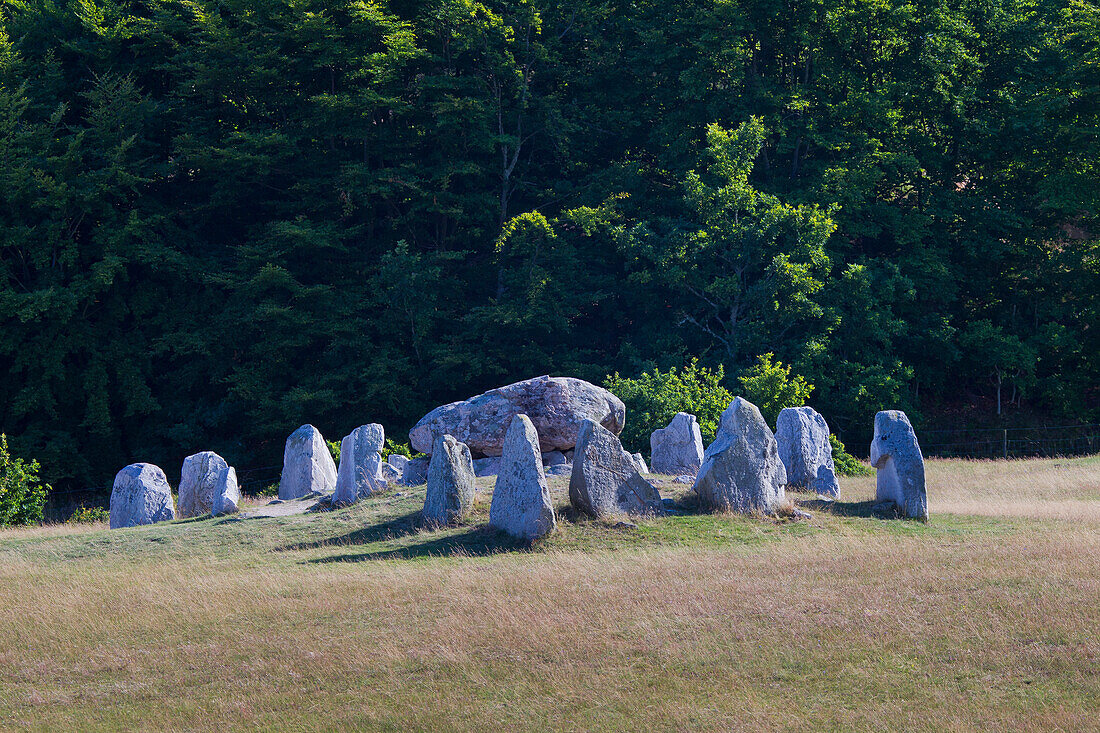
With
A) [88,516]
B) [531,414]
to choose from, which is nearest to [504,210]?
[531,414]

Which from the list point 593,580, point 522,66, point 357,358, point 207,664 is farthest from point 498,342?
point 207,664

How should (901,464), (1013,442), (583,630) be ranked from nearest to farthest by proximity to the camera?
(583,630) → (901,464) → (1013,442)

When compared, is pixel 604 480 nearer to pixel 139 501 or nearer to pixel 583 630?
pixel 583 630

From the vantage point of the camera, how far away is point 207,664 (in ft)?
32.1

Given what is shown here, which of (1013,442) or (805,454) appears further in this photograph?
(1013,442)

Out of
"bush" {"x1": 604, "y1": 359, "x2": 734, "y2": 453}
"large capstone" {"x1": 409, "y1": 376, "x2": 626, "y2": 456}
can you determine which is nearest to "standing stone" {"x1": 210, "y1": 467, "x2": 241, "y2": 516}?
"large capstone" {"x1": 409, "y1": 376, "x2": 626, "y2": 456}

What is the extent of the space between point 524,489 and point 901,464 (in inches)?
256

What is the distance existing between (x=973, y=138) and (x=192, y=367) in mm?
28101

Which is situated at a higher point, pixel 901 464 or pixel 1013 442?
pixel 901 464

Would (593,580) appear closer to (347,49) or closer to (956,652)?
(956,652)

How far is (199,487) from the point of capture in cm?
2088

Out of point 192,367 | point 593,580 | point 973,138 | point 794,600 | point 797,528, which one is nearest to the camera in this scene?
point 794,600

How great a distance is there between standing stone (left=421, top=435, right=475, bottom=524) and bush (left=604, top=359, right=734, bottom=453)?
10.7 metres

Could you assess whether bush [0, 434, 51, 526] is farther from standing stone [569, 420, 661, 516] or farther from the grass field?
standing stone [569, 420, 661, 516]
